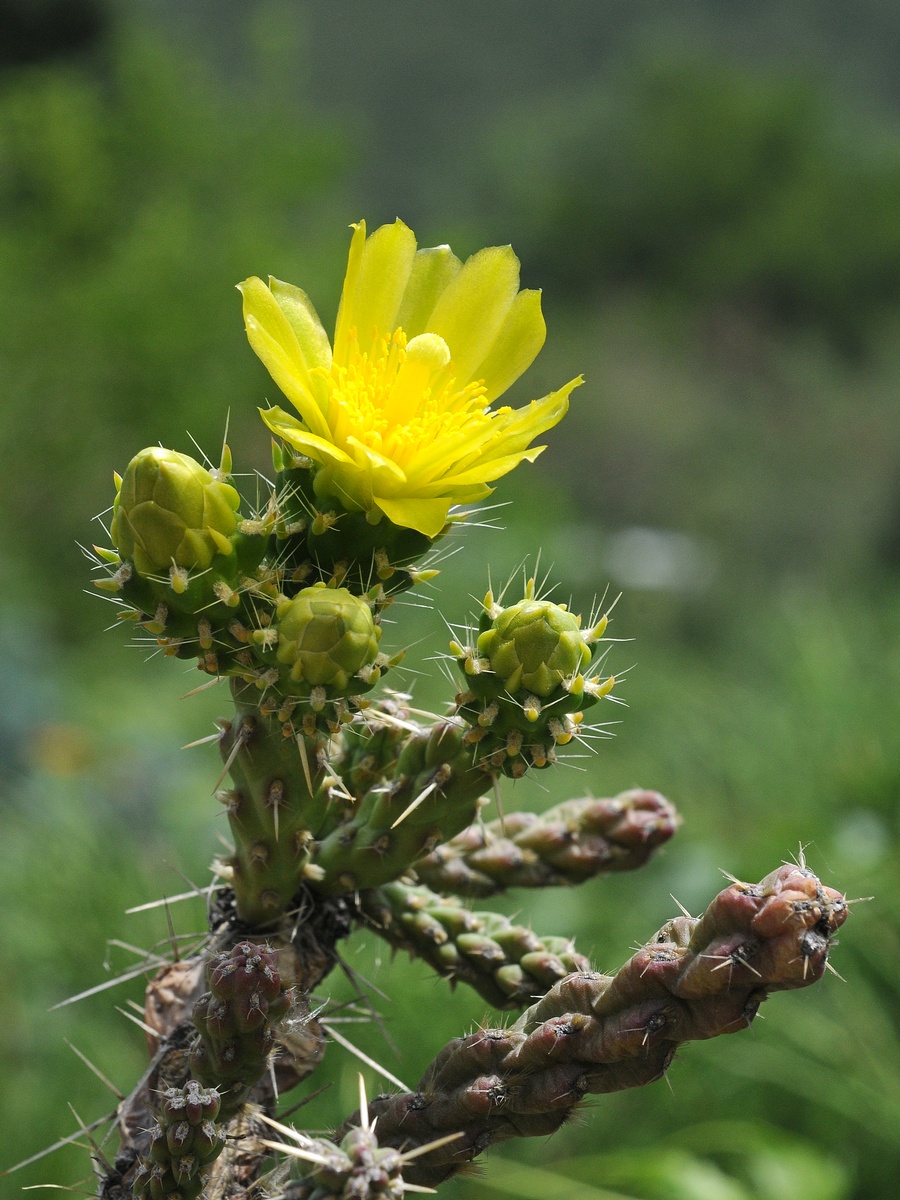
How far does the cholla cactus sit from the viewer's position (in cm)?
62

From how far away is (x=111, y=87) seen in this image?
7.91m

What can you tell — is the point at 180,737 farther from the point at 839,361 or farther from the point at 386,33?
the point at 386,33

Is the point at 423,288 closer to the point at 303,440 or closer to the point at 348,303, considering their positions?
the point at 348,303

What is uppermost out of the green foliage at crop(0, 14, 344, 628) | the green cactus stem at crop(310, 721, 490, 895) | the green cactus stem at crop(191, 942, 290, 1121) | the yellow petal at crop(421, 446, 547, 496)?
the green foliage at crop(0, 14, 344, 628)

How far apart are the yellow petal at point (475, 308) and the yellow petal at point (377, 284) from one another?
1.3 inches

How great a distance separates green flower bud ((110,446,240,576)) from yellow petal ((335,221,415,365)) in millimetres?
159

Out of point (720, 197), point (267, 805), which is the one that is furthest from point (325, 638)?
point (720, 197)

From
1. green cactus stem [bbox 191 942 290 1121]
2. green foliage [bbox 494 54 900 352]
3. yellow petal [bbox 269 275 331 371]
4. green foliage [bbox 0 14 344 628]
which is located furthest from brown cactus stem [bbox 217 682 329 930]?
green foliage [bbox 494 54 900 352]

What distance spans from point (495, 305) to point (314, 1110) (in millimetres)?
988

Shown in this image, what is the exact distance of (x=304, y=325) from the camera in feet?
2.48

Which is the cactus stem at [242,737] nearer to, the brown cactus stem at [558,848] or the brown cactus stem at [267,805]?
the brown cactus stem at [267,805]

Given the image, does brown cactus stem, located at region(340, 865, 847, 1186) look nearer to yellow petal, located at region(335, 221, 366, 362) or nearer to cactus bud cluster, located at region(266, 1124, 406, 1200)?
cactus bud cluster, located at region(266, 1124, 406, 1200)

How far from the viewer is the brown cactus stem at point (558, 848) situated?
3.05 feet

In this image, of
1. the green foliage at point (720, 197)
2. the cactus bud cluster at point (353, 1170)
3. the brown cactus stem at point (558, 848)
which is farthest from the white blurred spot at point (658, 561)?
the cactus bud cluster at point (353, 1170)
